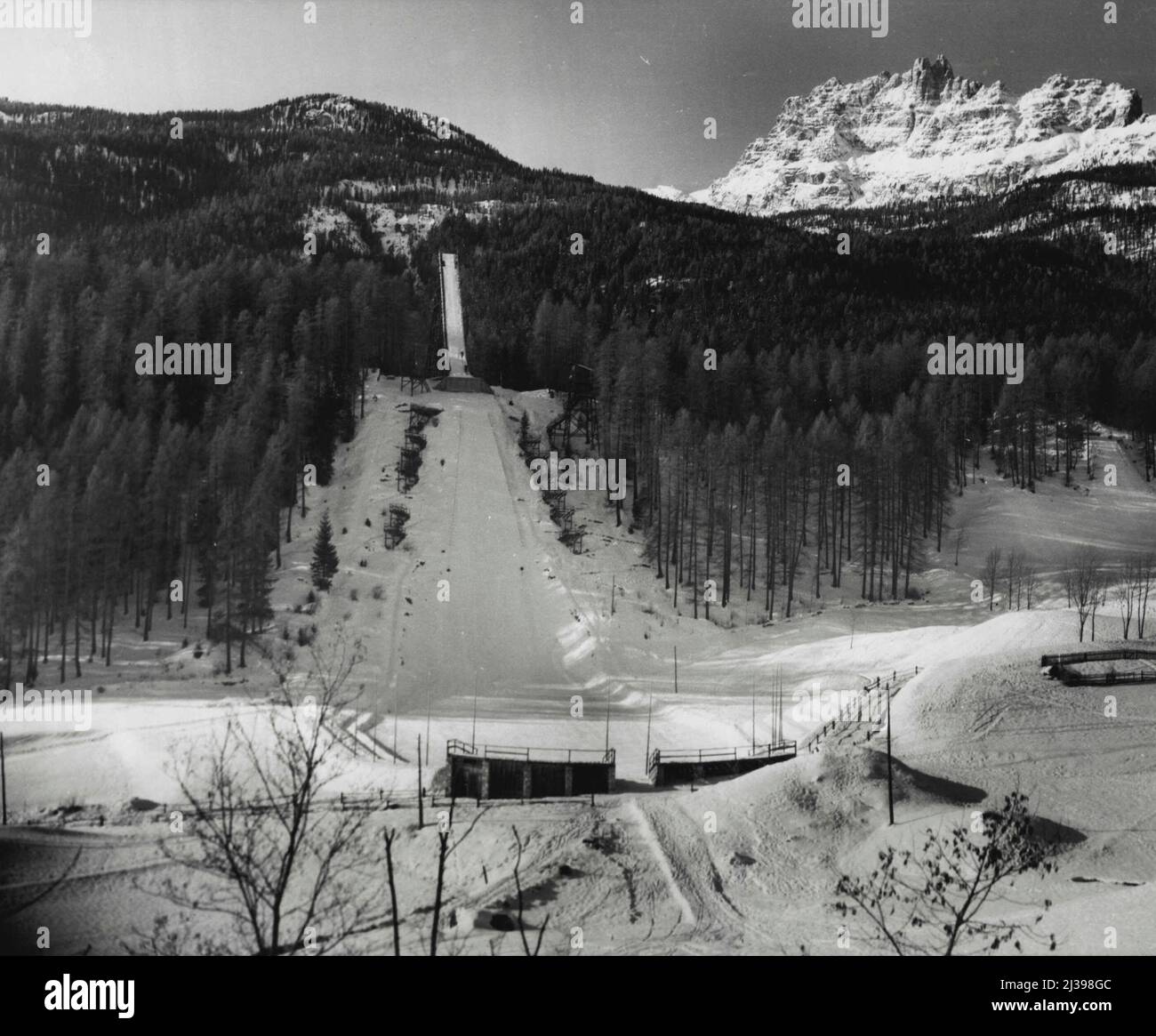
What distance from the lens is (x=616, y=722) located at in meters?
46.5

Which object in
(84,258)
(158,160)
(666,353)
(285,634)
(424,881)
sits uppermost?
(158,160)

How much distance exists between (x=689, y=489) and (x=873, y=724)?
37250 millimetres

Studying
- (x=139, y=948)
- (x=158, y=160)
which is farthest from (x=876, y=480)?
(x=158, y=160)

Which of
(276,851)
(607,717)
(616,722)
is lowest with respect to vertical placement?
(616,722)

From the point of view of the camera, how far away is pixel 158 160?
190375 mm

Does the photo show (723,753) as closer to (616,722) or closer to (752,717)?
(752,717)

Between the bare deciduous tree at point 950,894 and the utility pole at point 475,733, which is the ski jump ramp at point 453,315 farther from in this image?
the bare deciduous tree at point 950,894

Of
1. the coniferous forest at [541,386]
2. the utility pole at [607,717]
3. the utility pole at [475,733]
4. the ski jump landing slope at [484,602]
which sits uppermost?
the coniferous forest at [541,386]

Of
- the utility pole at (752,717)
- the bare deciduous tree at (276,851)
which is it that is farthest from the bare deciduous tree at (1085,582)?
the bare deciduous tree at (276,851)

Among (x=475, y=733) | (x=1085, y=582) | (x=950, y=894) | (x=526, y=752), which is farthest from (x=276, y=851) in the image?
(x=1085, y=582)

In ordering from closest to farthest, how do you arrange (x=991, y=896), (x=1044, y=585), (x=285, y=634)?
(x=991, y=896)
(x=285, y=634)
(x=1044, y=585)

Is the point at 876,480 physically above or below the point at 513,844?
above

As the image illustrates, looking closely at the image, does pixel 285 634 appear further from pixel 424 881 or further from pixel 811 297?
pixel 811 297

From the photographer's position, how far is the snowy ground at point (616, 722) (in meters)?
25.8
